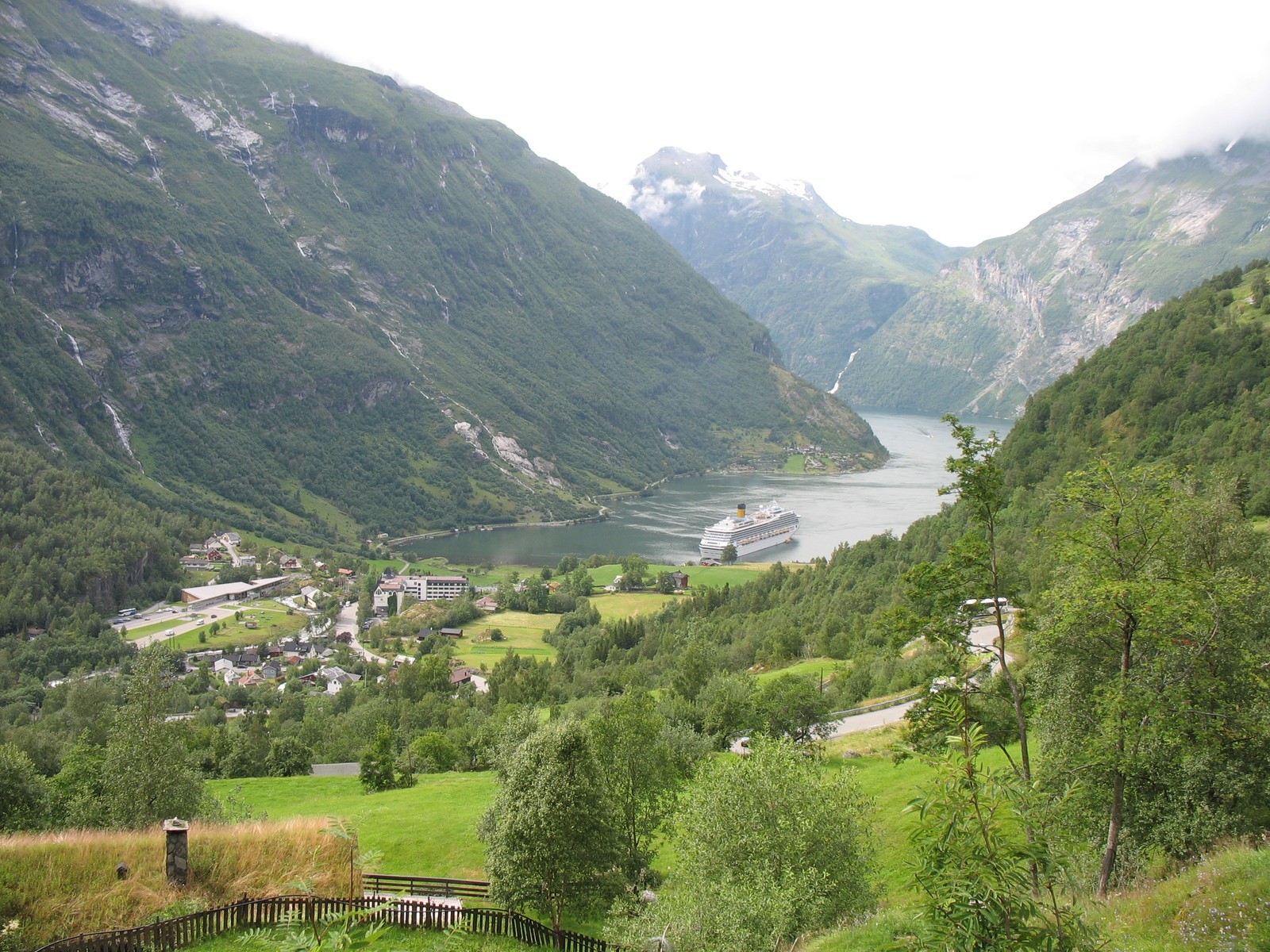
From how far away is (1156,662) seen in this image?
12055 mm

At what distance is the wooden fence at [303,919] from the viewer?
1352cm

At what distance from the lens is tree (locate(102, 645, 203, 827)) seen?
65.2 feet

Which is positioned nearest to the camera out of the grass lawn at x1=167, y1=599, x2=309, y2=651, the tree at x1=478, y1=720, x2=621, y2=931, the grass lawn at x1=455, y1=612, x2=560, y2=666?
the tree at x1=478, y1=720, x2=621, y2=931

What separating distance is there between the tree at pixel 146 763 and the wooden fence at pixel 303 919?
21.5 ft

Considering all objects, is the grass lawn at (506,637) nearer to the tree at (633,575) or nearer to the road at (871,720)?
the tree at (633,575)

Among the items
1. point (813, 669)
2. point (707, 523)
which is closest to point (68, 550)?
point (707, 523)

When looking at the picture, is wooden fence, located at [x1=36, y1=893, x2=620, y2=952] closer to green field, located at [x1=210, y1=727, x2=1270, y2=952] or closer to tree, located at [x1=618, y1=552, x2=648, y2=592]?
green field, located at [x1=210, y1=727, x2=1270, y2=952]

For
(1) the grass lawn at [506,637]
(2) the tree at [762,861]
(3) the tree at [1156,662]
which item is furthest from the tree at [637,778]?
(1) the grass lawn at [506,637]

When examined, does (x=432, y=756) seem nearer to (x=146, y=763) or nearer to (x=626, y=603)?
(x=146, y=763)

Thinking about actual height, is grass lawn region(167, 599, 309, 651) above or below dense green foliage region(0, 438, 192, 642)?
below

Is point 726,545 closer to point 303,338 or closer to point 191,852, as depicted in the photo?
point 191,852

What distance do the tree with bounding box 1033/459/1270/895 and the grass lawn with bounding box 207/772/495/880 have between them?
12.9 meters

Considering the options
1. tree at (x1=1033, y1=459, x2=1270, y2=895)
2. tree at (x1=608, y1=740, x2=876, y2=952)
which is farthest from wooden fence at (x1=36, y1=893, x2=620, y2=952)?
tree at (x1=1033, y1=459, x2=1270, y2=895)

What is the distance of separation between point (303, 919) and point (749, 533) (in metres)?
110
